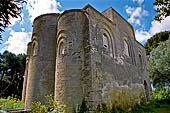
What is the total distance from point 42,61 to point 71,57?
11.1 ft

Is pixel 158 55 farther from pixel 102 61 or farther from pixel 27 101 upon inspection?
pixel 27 101

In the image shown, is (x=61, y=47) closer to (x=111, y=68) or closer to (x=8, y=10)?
(x=111, y=68)

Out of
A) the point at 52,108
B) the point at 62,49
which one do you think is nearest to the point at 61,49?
the point at 62,49

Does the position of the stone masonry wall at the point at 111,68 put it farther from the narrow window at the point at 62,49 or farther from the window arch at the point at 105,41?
the narrow window at the point at 62,49

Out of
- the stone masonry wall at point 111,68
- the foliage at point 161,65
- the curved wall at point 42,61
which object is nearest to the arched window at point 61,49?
the curved wall at point 42,61

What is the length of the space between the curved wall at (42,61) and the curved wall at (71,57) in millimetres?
1778

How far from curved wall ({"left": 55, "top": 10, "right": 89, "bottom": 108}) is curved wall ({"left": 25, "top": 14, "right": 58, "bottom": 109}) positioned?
1.78 m

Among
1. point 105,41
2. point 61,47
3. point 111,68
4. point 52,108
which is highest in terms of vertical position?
point 105,41

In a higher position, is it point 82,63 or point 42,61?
point 42,61

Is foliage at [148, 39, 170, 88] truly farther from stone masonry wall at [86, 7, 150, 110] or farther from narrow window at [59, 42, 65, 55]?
narrow window at [59, 42, 65, 55]

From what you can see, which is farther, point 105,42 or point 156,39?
point 156,39

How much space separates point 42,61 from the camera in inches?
397

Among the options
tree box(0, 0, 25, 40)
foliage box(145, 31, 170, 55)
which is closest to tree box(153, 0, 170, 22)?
tree box(0, 0, 25, 40)

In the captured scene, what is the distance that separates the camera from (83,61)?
793 centimetres
